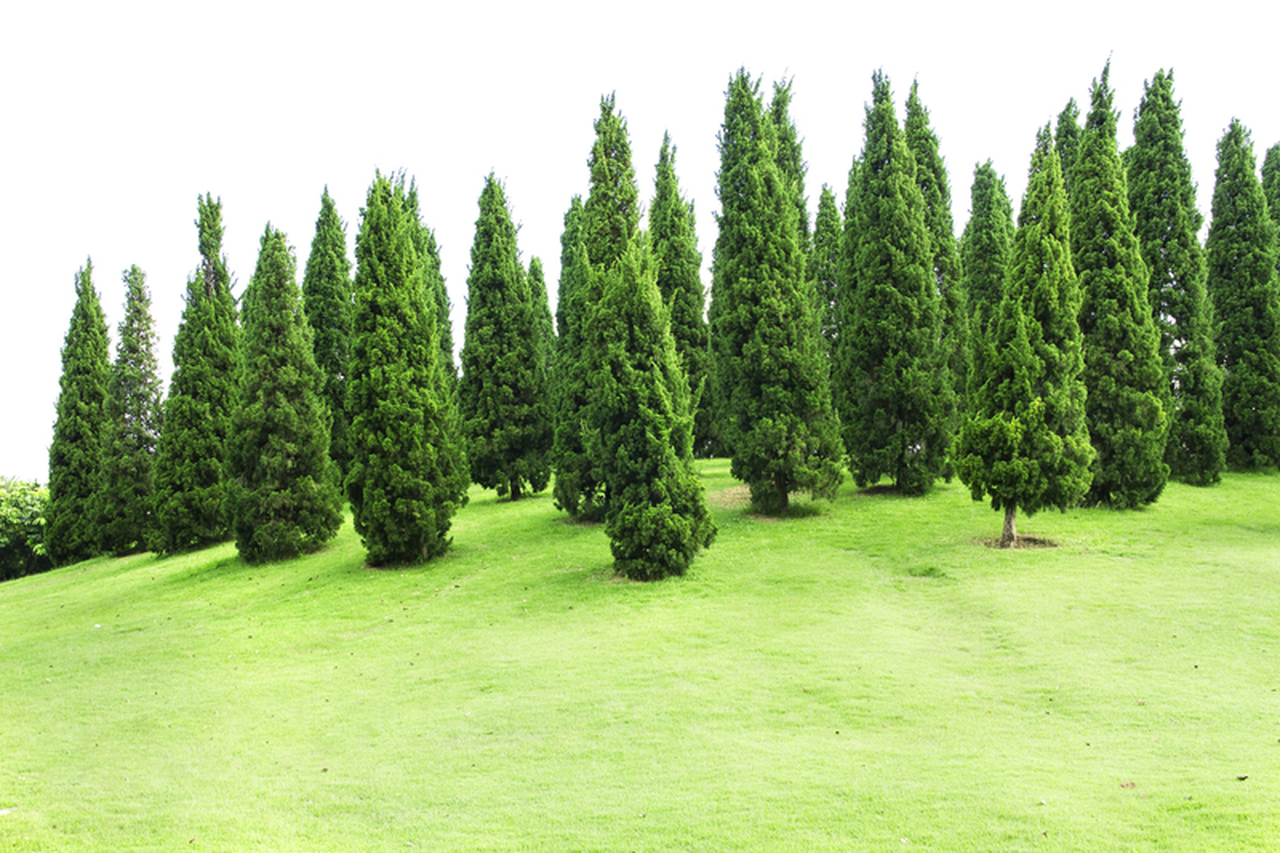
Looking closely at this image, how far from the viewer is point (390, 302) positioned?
58.9 feet

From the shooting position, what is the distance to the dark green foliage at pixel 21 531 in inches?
1193

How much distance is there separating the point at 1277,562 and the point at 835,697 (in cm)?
1020

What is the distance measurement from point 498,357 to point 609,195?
554cm

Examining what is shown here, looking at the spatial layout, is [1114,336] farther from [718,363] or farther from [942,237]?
[718,363]

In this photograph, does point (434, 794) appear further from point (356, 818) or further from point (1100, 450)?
point (1100, 450)

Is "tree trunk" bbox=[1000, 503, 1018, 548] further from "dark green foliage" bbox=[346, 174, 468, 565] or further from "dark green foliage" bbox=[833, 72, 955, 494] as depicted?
"dark green foliage" bbox=[346, 174, 468, 565]

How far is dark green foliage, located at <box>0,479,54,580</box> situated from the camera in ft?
99.4

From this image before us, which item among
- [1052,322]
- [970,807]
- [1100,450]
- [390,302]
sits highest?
[390,302]

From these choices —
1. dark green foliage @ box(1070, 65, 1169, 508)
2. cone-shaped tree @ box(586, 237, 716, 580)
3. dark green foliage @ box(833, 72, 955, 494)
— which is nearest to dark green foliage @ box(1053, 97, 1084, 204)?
dark green foliage @ box(1070, 65, 1169, 508)

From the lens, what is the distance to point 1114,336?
69.2ft

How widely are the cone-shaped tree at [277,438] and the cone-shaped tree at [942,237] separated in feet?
51.8

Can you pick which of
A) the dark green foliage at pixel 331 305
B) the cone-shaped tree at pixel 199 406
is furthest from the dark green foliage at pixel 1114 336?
the cone-shaped tree at pixel 199 406

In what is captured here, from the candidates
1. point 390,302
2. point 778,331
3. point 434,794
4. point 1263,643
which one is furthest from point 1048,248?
point 434,794

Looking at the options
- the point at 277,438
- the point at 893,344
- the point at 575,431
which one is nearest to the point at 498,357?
the point at 575,431
